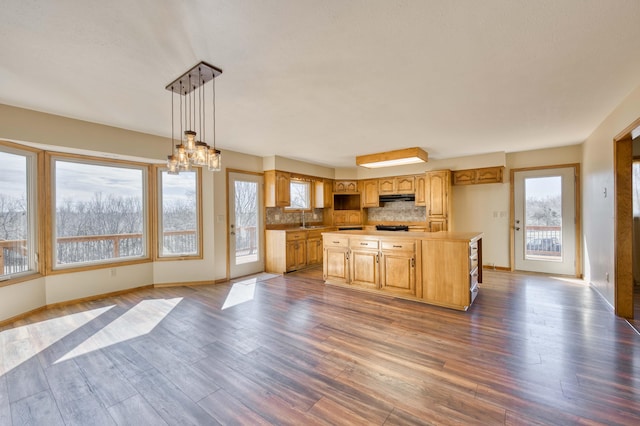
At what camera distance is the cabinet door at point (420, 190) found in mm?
6524

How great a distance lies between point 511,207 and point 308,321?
16.3 feet

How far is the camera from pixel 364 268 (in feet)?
14.5

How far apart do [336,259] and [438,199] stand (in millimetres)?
2980

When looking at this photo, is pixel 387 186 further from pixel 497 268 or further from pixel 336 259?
pixel 336 259

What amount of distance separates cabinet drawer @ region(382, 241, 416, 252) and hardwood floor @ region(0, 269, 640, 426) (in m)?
0.75

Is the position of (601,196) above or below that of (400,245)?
above

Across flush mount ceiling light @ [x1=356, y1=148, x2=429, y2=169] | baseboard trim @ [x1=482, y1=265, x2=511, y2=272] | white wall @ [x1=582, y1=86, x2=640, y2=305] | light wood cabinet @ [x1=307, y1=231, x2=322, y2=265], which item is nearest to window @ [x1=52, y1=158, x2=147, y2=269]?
light wood cabinet @ [x1=307, y1=231, x2=322, y2=265]

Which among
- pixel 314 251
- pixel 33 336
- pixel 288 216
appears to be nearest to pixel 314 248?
pixel 314 251

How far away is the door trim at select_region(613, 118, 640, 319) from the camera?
3.12m

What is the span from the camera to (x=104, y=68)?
2.30m

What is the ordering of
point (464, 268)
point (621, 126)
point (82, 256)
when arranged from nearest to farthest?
1. point (621, 126)
2. point (464, 268)
3. point (82, 256)

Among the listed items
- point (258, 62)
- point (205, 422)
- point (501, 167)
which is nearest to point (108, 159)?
point (258, 62)

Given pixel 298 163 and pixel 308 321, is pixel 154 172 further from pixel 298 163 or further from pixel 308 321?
pixel 308 321

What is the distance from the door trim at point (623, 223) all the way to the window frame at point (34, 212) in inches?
279
